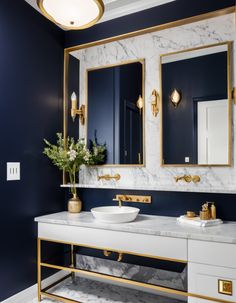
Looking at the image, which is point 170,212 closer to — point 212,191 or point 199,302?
point 212,191

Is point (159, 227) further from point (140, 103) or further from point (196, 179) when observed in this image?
point (140, 103)

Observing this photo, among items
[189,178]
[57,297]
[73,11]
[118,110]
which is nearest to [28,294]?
[57,297]

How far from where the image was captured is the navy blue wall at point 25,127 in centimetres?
198

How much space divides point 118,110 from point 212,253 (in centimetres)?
139

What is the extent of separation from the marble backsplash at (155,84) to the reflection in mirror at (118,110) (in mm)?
66

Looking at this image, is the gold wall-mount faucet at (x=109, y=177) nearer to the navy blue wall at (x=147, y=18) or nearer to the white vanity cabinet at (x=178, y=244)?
the white vanity cabinet at (x=178, y=244)

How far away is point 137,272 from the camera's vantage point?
228 cm

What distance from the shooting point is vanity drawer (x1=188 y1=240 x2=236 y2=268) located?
1.49 meters

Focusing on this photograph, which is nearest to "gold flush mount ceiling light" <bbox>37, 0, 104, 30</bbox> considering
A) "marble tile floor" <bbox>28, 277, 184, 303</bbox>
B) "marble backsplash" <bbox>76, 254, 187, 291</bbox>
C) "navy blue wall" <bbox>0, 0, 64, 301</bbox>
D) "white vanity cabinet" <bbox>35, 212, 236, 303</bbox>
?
"navy blue wall" <bbox>0, 0, 64, 301</bbox>

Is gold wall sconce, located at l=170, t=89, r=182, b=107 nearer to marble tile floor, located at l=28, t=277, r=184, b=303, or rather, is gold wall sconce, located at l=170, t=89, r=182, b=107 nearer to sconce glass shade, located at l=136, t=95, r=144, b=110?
sconce glass shade, located at l=136, t=95, r=144, b=110

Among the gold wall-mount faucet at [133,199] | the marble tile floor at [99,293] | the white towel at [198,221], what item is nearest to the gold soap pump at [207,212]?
the white towel at [198,221]

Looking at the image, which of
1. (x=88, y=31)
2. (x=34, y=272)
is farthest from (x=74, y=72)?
(x=34, y=272)

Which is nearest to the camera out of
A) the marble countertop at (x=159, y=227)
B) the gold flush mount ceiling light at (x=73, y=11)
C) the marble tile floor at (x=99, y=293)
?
the gold flush mount ceiling light at (x=73, y=11)

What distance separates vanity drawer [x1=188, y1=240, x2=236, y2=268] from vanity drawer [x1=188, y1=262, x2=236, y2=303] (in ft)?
0.10
